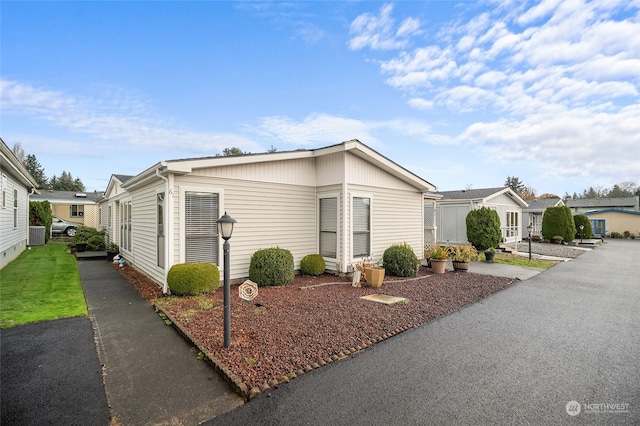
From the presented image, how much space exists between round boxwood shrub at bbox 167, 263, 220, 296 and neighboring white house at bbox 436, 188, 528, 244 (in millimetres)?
15037

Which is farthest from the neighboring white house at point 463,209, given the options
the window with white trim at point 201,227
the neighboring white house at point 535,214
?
the window with white trim at point 201,227

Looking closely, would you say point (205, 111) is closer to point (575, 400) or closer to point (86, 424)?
point (86, 424)

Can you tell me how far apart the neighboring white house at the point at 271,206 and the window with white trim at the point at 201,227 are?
0.02 m

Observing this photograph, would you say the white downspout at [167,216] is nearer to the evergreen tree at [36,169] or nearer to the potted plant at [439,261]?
the potted plant at [439,261]

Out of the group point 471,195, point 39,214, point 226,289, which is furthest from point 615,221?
point 39,214

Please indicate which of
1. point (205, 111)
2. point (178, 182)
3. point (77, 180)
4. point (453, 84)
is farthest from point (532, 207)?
point (77, 180)

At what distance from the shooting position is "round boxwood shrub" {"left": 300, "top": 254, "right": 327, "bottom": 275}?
8602 millimetres

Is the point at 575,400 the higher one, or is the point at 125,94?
the point at 125,94

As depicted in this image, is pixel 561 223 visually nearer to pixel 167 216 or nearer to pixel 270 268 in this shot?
pixel 270 268

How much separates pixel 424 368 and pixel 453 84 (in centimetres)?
1156

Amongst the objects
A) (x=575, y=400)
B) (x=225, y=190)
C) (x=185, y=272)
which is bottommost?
(x=575, y=400)

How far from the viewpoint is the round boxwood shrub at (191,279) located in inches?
249

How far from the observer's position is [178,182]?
6715 mm

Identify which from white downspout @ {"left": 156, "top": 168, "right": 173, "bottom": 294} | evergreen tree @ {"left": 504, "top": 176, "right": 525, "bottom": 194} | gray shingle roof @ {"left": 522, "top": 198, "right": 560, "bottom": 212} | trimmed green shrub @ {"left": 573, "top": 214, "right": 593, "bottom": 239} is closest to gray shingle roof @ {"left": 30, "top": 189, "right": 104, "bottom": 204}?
white downspout @ {"left": 156, "top": 168, "right": 173, "bottom": 294}
